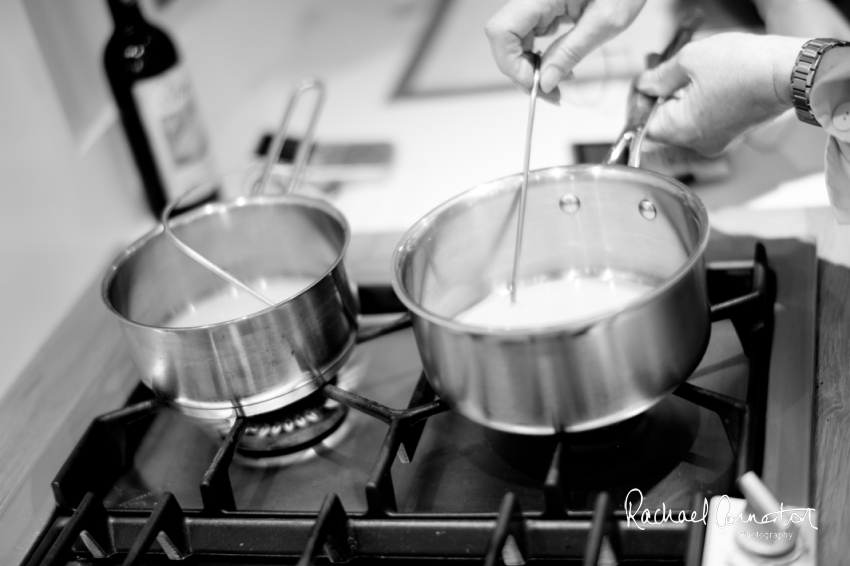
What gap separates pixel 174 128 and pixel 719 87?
619 millimetres

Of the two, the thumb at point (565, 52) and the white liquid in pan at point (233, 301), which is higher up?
the thumb at point (565, 52)

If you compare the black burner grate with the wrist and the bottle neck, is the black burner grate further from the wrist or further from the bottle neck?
the bottle neck

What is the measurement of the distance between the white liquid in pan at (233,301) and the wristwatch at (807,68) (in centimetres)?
47

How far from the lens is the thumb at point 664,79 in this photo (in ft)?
2.90

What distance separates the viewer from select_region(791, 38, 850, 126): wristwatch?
0.73 meters

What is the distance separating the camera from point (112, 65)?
3.47 feet

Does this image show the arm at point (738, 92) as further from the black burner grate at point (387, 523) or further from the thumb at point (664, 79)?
the black burner grate at point (387, 523)

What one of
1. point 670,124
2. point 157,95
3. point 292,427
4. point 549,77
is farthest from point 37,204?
point 670,124

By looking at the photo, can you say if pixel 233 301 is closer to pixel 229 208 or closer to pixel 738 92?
pixel 229 208

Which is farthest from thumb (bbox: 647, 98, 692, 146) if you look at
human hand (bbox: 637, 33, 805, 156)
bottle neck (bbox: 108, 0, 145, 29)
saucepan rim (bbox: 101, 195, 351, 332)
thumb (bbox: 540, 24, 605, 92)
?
bottle neck (bbox: 108, 0, 145, 29)

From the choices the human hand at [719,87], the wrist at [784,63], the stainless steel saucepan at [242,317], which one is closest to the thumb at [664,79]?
the human hand at [719,87]

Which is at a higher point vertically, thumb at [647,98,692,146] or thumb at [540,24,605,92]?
thumb at [540,24,605,92]

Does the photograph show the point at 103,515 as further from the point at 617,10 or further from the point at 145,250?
the point at 617,10

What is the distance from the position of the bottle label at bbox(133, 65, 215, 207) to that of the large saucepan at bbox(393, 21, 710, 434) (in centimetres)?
38
